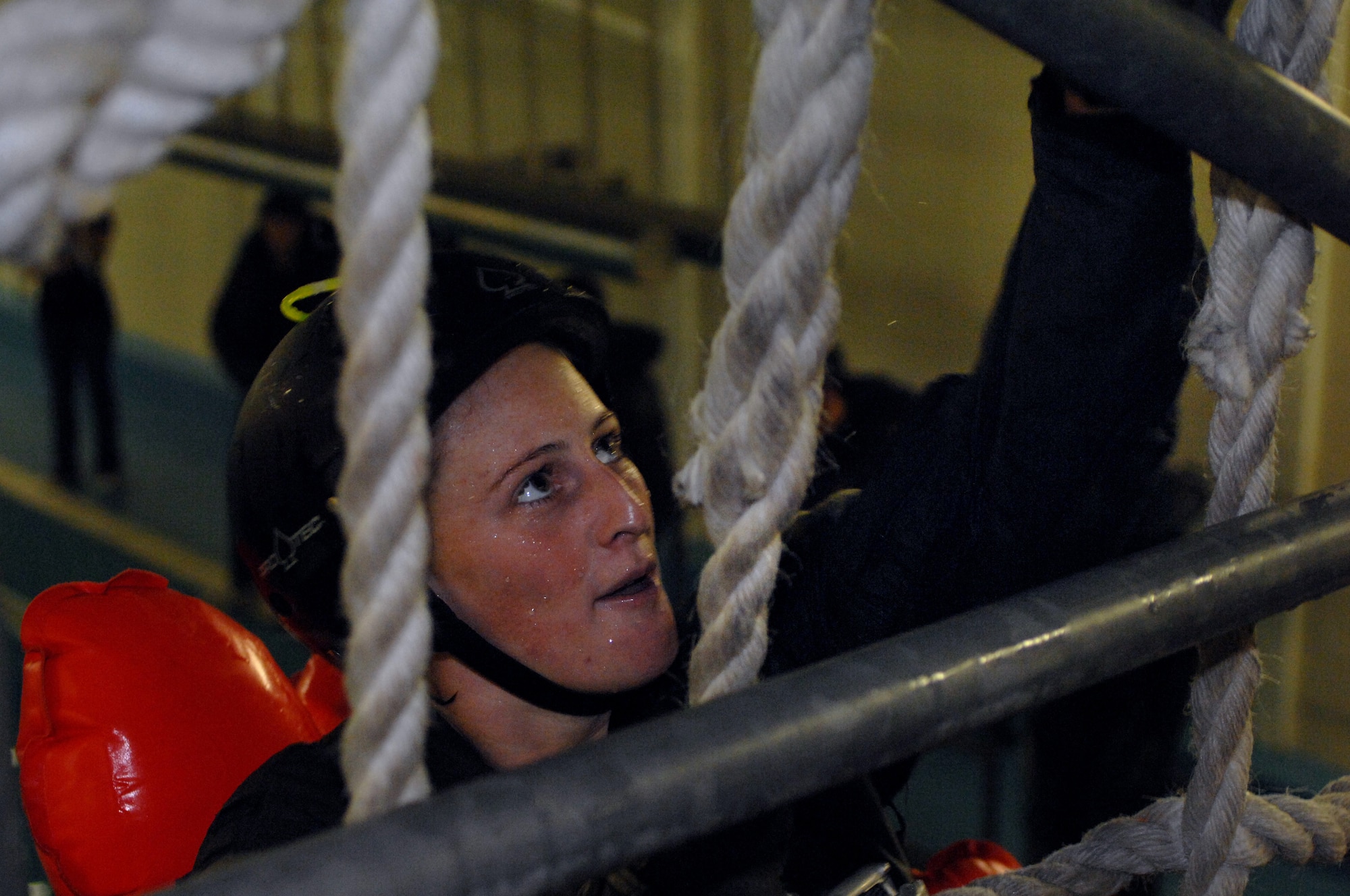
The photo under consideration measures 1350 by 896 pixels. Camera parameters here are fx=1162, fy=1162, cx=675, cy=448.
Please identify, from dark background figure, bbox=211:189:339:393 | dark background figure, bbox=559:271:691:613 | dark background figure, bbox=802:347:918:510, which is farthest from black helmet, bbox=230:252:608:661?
dark background figure, bbox=211:189:339:393

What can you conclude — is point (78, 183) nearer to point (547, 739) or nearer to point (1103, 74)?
point (1103, 74)

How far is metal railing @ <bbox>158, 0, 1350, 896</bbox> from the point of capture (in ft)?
0.97

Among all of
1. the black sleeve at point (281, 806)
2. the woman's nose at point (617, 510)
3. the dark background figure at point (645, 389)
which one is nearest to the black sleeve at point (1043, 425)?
the woman's nose at point (617, 510)

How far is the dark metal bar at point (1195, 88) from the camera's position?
38 centimetres

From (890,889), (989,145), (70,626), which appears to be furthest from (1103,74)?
(989,145)

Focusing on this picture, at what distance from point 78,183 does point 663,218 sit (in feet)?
5.64

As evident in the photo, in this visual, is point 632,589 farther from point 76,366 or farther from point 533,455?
point 76,366

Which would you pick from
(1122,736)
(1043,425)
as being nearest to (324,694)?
(1043,425)

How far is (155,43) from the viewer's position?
28 centimetres

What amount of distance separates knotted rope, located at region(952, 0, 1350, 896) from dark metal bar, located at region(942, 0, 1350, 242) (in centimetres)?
8

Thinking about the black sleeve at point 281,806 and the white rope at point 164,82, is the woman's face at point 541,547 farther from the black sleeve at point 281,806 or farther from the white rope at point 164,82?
the white rope at point 164,82

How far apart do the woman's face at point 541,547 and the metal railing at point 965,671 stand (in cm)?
45

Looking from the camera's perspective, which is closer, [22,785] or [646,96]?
[22,785]

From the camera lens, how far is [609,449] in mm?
938
